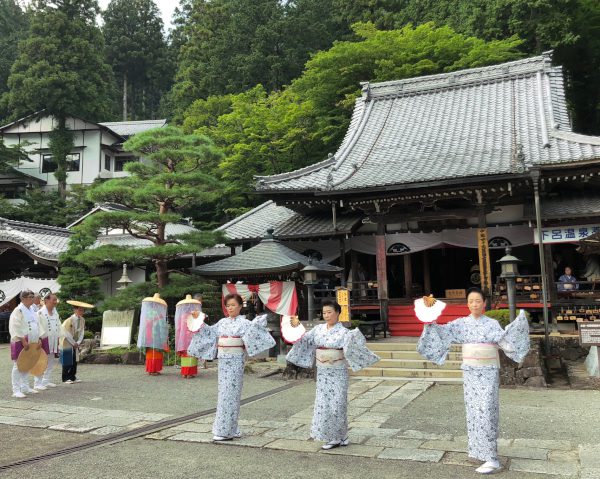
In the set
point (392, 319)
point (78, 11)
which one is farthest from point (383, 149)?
point (78, 11)

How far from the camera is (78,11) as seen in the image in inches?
1476

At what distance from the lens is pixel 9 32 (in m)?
50.8

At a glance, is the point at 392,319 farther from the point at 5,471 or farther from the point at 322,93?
the point at 322,93

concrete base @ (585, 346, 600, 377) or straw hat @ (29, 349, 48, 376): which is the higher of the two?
straw hat @ (29, 349, 48, 376)

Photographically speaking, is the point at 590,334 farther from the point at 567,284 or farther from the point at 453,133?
the point at 453,133

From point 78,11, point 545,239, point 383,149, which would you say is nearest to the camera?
point 545,239

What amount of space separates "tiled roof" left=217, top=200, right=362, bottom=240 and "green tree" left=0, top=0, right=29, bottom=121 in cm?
3285

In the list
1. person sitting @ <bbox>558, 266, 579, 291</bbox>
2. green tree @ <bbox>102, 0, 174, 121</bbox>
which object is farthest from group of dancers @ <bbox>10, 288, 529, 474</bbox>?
green tree @ <bbox>102, 0, 174, 121</bbox>

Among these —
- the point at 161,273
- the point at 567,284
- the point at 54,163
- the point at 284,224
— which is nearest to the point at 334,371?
the point at 567,284

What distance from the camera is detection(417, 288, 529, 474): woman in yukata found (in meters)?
4.75

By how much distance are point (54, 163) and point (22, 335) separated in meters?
31.7

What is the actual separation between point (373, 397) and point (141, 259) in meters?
8.29

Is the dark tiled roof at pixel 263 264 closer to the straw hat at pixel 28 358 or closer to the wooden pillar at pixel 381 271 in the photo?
Result: the wooden pillar at pixel 381 271

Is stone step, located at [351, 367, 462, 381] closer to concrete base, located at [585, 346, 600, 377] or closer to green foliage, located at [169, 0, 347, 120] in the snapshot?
concrete base, located at [585, 346, 600, 377]
